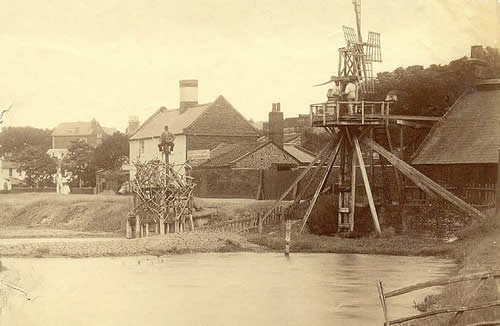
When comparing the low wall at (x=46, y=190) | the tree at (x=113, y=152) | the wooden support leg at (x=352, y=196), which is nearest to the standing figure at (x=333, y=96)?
the wooden support leg at (x=352, y=196)

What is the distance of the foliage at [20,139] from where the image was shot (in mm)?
36912

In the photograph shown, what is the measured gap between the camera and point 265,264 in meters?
29.6

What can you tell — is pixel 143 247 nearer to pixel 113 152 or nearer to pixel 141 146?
pixel 141 146

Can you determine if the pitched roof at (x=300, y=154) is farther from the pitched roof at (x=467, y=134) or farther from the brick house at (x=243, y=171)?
the pitched roof at (x=467, y=134)

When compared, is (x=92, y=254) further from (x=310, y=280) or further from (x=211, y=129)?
(x=211, y=129)

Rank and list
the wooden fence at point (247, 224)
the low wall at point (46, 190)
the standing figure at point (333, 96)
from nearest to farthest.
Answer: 1. the wooden fence at point (247, 224)
2. the standing figure at point (333, 96)
3. the low wall at point (46, 190)

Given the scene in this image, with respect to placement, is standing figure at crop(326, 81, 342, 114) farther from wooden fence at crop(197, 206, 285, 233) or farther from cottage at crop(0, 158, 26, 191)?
cottage at crop(0, 158, 26, 191)

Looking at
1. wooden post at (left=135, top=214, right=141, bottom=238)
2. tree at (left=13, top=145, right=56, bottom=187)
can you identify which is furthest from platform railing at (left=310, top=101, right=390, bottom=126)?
tree at (left=13, top=145, right=56, bottom=187)

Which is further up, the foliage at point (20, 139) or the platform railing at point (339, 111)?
the platform railing at point (339, 111)

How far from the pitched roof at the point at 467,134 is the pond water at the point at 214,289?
727 cm

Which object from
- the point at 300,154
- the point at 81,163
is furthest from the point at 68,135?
the point at 300,154

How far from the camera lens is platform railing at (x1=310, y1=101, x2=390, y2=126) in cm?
3822

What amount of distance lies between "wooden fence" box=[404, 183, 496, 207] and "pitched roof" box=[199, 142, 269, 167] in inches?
614

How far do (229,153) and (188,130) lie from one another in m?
3.02
